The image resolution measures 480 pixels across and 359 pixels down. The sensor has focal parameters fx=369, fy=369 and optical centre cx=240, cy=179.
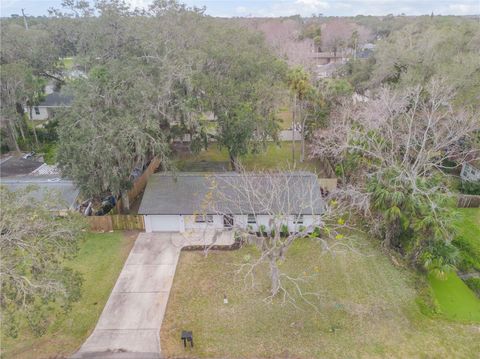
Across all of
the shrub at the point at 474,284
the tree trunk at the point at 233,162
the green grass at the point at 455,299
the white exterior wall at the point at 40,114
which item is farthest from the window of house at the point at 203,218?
the white exterior wall at the point at 40,114

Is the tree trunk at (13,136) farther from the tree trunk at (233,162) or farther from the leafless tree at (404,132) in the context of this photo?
the leafless tree at (404,132)

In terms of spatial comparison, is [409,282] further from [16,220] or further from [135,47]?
[135,47]

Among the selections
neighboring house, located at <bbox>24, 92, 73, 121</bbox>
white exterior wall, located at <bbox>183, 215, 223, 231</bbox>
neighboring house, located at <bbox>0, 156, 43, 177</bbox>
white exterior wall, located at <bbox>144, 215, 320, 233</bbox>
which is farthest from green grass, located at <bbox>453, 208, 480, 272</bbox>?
neighboring house, located at <bbox>24, 92, 73, 121</bbox>

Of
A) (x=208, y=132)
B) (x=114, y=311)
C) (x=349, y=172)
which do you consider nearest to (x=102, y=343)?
(x=114, y=311)

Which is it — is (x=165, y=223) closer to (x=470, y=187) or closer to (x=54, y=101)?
(x=470, y=187)

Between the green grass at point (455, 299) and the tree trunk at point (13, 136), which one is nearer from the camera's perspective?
the green grass at point (455, 299)

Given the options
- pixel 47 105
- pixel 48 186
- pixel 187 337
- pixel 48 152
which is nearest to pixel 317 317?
pixel 187 337
